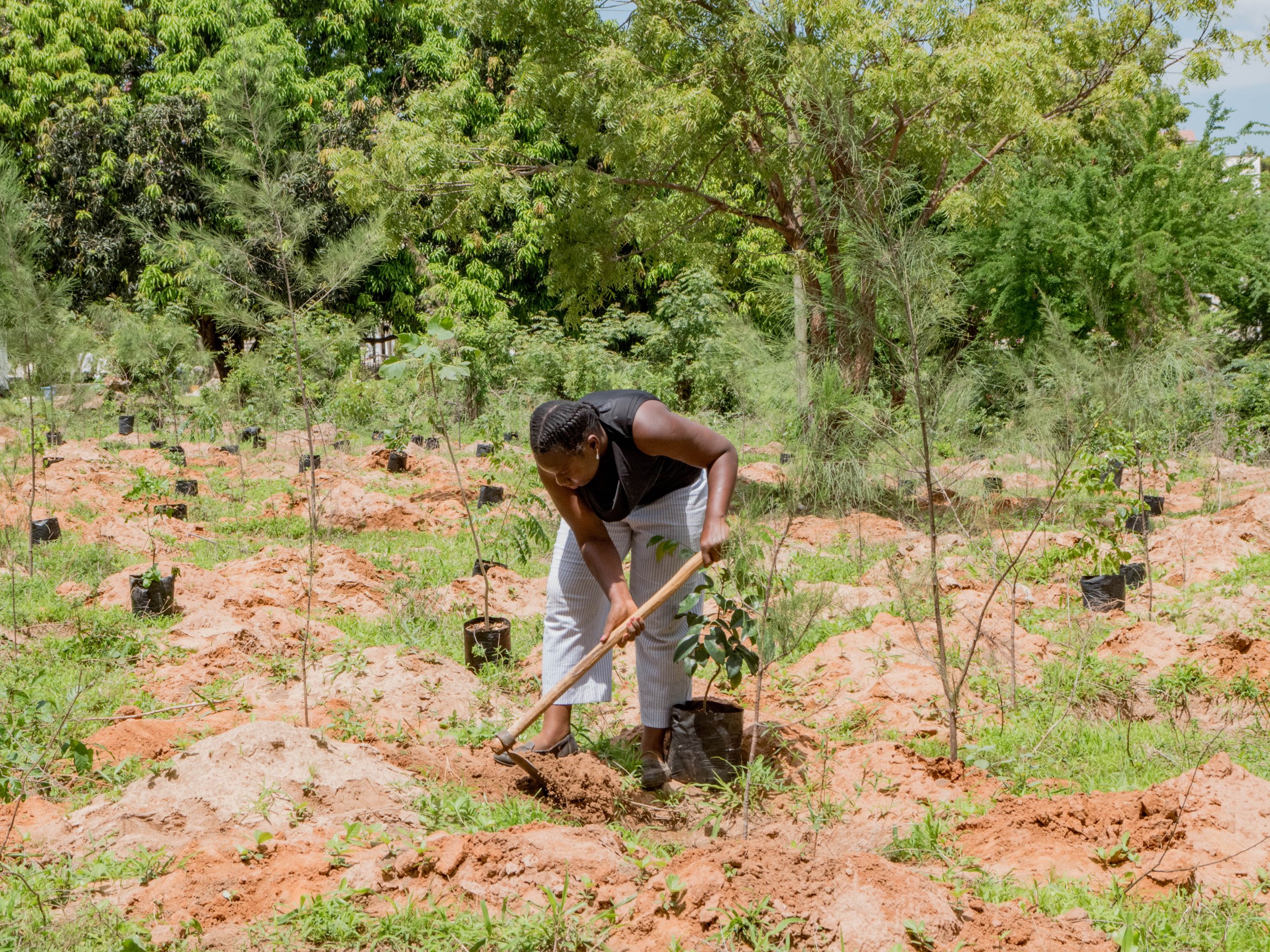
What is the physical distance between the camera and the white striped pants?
11.3ft

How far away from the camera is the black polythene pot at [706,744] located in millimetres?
3436

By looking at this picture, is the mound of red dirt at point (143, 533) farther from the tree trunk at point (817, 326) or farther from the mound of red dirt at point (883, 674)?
the tree trunk at point (817, 326)

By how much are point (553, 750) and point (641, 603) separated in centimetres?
58

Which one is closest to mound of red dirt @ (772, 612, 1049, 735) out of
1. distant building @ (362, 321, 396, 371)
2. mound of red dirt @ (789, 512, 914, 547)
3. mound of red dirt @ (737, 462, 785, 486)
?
mound of red dirt @ (789, 512, 914, 547)

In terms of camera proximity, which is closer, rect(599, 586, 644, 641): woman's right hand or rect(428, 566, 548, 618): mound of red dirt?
rect(599, 586, 644, 641): woman's right hand

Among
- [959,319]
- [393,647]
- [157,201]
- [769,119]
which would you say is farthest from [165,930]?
[157,201]

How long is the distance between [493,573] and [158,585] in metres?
1.83

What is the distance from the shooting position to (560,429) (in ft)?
9.89

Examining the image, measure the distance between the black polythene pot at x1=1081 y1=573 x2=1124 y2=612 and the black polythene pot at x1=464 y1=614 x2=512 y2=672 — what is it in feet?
10.2

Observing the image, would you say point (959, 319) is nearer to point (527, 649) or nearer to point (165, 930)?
point (527, 649)

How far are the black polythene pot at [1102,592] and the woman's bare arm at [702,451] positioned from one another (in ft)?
10.0

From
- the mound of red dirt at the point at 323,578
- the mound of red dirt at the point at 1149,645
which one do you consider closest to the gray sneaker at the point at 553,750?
the mound of red dirt at the point at 323,578

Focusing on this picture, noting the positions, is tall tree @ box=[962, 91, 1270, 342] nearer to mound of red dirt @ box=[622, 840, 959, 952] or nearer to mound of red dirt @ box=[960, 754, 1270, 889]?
mound of red dirt @ box=[960, 754, 1270, 889]

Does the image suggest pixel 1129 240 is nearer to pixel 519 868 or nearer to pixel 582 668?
pixel 582 668
